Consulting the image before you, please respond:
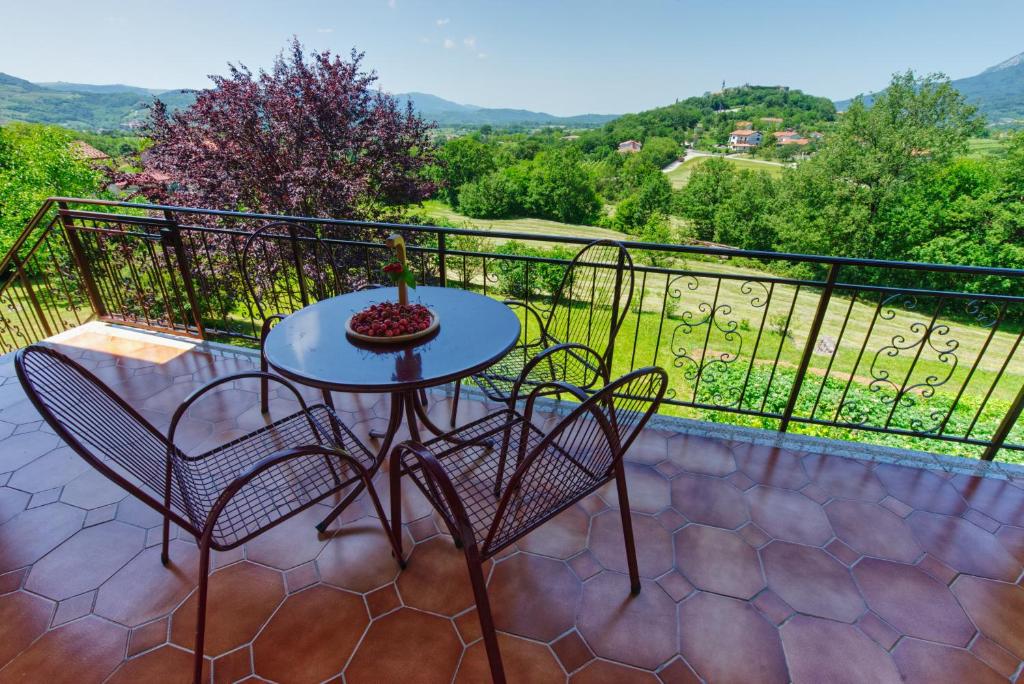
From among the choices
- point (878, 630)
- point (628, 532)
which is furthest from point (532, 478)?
point (878, 630)

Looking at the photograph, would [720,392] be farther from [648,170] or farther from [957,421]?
[648,170]

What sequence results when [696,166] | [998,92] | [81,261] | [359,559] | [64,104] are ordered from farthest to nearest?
[64,104] → [696,166] → [998,92] → [81,261] → [359,559]

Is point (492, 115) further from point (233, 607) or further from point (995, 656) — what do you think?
point (995, 656)

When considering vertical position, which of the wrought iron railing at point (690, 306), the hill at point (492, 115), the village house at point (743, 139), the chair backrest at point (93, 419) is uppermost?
the hill at point (492, 115)

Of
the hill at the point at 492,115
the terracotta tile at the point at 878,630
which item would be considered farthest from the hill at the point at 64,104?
the hill at the point at 492,115

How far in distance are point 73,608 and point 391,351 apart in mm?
1276

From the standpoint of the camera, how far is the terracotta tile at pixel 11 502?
1729mm

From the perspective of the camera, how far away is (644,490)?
1.90m

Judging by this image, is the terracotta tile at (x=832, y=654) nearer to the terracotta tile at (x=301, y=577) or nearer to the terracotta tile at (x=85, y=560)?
the terracotta tile at (x=301, y=577)

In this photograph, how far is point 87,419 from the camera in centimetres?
109

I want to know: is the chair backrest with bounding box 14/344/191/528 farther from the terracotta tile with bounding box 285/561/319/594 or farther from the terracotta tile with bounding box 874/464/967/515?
the terracotta tile with bounding box 874/464/967/515

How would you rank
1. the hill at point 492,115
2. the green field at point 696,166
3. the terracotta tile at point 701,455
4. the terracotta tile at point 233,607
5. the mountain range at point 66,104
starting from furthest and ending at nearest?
1. the hill at point 492,115
2. the green field at point 696,166
3. the mountain range at point 66,104
4. the terracotta tile at point 701,455
5. the terracotta tile at point 233,607

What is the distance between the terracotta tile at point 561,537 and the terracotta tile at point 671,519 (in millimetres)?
294

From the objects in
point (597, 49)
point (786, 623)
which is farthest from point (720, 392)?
point (597, 49)
